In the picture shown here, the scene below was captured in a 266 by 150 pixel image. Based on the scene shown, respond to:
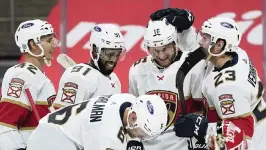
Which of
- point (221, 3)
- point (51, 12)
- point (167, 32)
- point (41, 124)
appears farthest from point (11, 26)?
point (41, 124)

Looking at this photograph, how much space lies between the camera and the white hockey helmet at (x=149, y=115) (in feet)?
8.61

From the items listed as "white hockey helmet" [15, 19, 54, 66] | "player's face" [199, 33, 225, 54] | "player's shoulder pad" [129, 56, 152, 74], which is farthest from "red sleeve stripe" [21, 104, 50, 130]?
"player's face" [199, 33, 225, 54]

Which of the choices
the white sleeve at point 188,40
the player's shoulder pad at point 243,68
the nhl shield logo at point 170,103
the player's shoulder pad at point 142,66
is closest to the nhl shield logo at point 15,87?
the player's shoulder pad at point 142,66

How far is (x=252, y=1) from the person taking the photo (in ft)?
19.2

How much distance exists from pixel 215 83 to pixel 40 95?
795 mm

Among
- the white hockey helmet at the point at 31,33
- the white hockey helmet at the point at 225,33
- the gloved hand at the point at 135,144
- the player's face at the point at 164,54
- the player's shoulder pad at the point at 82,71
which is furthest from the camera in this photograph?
the white hockey helmet at the point at 31,33

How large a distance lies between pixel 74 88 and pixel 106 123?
2.66ft

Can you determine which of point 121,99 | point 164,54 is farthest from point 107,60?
point 121,99

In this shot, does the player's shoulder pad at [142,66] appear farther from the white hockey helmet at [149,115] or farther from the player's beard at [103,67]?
the white hockey helmet at [149,115]

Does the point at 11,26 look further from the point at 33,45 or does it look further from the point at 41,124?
the point at 41,124

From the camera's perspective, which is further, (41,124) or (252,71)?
(252,71)

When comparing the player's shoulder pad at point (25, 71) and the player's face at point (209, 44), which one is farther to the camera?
the player's shoulder pad at point (25, 71)

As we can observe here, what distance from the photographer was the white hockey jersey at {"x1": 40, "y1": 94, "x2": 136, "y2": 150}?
8.54 ft

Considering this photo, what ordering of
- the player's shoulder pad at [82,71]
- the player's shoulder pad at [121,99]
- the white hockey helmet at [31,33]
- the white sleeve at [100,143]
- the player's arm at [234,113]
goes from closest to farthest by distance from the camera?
the white sleeve at [100,143] → the player's shoulder pad at [121,99] → the player's arm at [234,113] → the player's shoulder pad at [82,71] → the white hockey helmet at [31,33]
